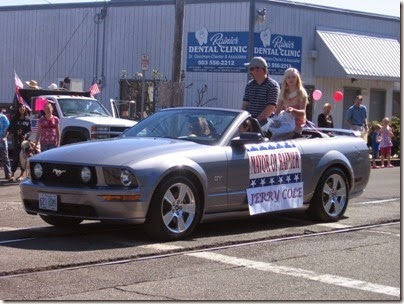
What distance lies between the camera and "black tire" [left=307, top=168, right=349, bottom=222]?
10.4 meters

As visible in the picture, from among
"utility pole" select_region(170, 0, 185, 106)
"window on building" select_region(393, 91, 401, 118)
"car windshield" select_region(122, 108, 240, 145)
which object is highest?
"utility pole" select_region(170, 0, 185, 106)

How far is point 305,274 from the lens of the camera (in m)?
7.30

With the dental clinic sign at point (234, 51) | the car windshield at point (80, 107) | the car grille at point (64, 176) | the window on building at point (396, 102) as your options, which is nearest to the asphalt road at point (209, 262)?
the car grille at point (64, 176)

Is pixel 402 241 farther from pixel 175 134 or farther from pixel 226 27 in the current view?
pixel 226 27

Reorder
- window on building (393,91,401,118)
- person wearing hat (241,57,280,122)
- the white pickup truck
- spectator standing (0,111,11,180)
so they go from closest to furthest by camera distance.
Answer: person wearing hat (241,57,280,122) < spectator standing (0,111,11,180) < the white pickup truck < window on building (393,91,401,118)

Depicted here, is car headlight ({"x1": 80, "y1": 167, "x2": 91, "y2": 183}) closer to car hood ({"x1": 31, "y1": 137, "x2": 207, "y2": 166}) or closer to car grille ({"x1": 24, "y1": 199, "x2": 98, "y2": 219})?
car hood ({"x1": 31, "y1": 137, "x2": 207, "y2": 166})

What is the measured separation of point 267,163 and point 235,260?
2084mm

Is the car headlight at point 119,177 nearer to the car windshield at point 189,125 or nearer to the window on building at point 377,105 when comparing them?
the car windshield at point 189,125

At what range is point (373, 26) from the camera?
3306cm

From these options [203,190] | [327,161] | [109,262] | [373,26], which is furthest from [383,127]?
[109,262]

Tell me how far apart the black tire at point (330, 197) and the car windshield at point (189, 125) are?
1600 millimetres

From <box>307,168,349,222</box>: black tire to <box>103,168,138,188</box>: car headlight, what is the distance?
10.1 feet

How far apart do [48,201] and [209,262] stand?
1974 mm

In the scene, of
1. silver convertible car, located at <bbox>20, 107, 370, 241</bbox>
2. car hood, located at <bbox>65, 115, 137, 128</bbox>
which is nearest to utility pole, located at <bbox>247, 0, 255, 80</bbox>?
car hood, located at <bbox>65, 115, 137, 128</bbox>
